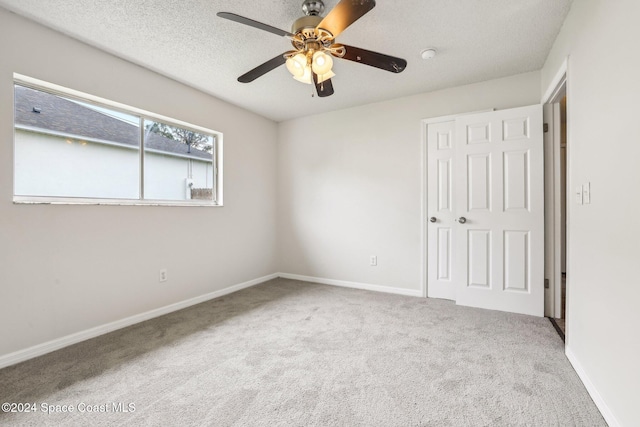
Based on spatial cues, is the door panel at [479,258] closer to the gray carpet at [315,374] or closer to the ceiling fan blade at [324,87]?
the gray carpet at [315,374]

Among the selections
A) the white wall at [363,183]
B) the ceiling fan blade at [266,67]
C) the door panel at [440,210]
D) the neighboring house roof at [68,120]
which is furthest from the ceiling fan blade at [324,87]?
the neighboring house roof at [68,120]

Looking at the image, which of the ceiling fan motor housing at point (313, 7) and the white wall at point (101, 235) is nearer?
the ceiling fan motor housing at point (313, 7)

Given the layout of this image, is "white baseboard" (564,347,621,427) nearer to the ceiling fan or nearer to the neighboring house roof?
the ceiling fan

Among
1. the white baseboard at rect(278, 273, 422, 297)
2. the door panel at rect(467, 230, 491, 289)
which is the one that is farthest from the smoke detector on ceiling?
the white baseboard at rect(278, 273, 422, 297)

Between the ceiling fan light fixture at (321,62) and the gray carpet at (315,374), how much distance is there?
2.02 m

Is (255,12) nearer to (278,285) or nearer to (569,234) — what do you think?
(569,234)

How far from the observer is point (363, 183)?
3.82 meters

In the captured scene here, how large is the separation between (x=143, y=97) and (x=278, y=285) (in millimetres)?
2756

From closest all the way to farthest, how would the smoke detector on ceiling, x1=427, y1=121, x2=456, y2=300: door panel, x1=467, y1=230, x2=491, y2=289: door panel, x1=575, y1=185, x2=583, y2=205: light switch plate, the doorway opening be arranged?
x1=575, y1=185, x2=583, y2=205: light switch plate, the smoke detector on ceiling, the doorway opening, x1=467, y1=230, x2=491, y2=289: door panel, x1=427, y1=121, x2=456, y2=300: door panel

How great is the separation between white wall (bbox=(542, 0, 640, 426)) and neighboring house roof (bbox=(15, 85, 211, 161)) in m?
3.55

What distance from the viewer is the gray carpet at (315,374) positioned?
1.45 m

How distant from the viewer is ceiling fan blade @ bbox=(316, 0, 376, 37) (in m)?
1.45

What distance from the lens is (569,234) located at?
200cm

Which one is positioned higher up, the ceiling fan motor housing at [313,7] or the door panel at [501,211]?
the ceiling fan motor housing at [313,7]
